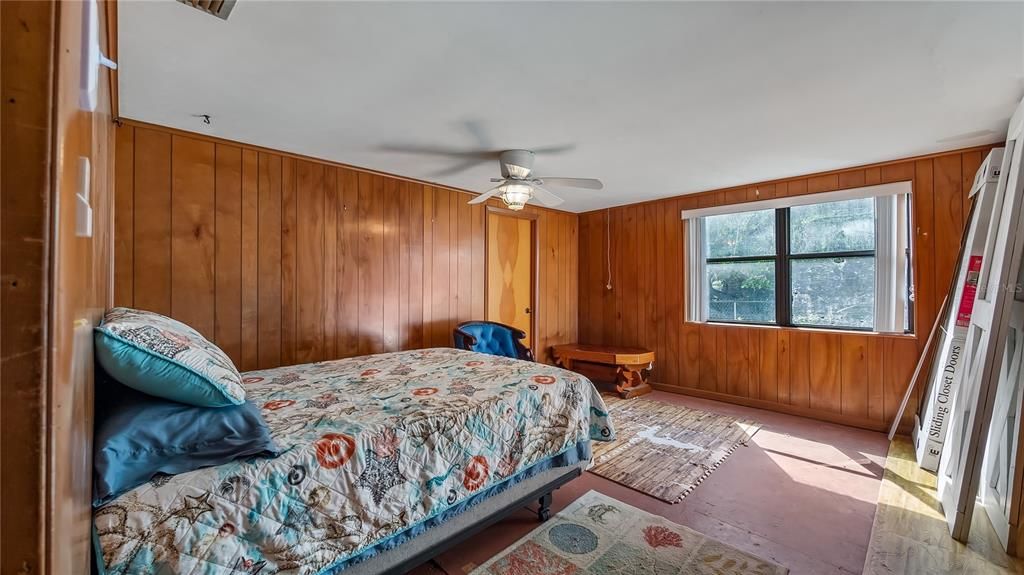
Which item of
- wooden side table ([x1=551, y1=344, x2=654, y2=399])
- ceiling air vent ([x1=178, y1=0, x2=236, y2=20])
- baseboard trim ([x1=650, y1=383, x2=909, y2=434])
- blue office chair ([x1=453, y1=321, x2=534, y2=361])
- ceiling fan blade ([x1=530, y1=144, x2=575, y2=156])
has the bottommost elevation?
baseboard trim ([x1=650, y1=383, x2=909, y2=434])

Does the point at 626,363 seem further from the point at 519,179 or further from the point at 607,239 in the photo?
the point at 519,179

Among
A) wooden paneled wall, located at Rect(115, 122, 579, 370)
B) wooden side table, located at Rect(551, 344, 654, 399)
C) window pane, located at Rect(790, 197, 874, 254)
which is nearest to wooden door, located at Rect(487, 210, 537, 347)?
wooden paneled wall, located at Rect(115, 122, 579, 370)

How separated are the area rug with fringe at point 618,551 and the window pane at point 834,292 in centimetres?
275

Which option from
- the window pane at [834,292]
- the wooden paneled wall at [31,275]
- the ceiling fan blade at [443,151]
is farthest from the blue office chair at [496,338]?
the wooden paneled wall at [31,275]

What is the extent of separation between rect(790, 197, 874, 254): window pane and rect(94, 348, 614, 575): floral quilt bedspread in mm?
2888

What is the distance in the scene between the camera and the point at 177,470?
3.73ft

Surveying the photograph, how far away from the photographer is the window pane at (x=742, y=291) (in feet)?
13.4

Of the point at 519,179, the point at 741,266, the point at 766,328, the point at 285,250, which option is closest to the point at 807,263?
the point at 741,266

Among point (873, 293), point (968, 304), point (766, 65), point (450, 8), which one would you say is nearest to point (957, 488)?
point (968, 304)

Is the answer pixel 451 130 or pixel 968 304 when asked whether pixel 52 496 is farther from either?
pixel 968 304

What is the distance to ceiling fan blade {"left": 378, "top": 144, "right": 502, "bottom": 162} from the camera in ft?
9.62

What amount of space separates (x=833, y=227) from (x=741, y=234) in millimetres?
763

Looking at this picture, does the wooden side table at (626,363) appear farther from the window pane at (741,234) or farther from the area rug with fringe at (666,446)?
the window pane at (741,234)

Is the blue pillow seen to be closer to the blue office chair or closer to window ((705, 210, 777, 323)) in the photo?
the blue office chair
